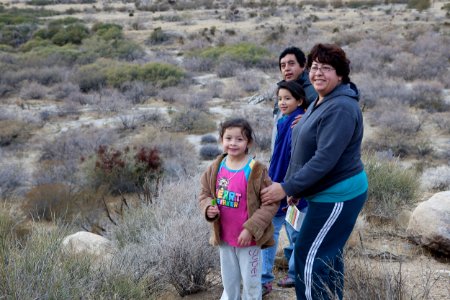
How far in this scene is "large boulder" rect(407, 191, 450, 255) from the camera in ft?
14.2

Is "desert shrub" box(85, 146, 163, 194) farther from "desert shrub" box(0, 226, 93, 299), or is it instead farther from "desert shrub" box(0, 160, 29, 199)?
"desert shrub" box(0, 226, 93, 299)

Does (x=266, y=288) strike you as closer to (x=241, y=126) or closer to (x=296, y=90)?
(x=241, y=126)

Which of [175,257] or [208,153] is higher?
[175,257]

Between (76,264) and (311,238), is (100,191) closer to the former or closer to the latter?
(76,264)

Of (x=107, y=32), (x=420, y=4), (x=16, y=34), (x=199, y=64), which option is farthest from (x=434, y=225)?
(x=420, y=4)

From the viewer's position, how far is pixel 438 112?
12.0 metres

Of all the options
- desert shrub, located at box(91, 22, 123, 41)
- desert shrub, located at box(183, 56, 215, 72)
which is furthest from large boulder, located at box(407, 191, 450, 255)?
desert shrub, located at box(91, 22, 123, 41)

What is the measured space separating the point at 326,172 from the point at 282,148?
0.90m

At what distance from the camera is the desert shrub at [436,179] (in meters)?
7.17

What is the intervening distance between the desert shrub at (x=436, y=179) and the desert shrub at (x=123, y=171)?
178 inches

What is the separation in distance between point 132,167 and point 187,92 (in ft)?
23.8

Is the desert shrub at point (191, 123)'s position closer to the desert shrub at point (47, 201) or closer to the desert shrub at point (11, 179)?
the desert shrub at point (11, 179)

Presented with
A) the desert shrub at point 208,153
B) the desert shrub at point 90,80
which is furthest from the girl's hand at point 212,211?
the desert shrub at point 90,80

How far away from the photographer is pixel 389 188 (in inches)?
233
